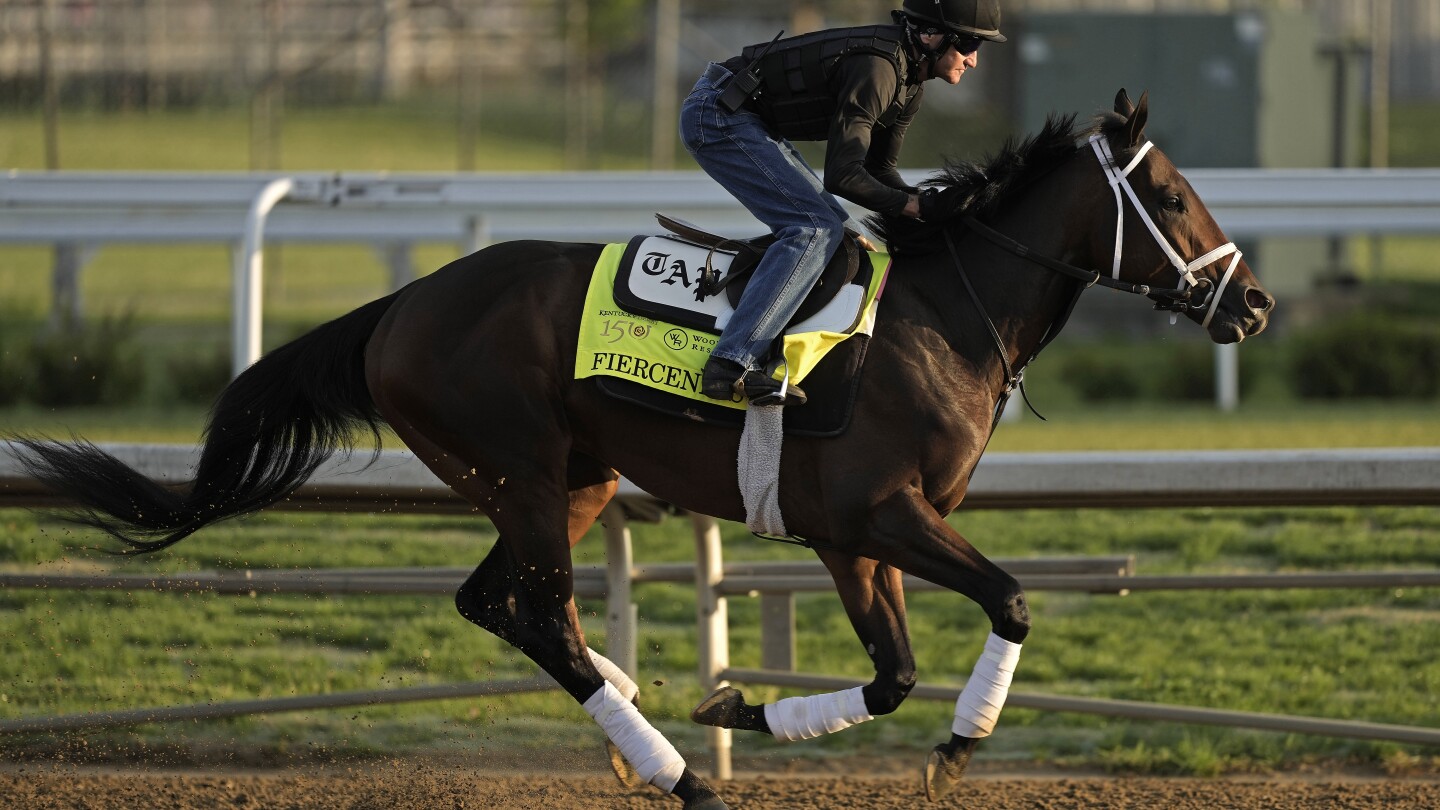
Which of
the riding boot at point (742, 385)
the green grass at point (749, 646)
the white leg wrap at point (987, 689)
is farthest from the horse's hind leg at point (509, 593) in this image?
the white leg wrap at point (987, 689)

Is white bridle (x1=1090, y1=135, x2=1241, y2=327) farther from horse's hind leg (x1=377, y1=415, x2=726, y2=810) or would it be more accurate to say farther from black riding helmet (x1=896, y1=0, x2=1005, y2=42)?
horse's hind leg (x1=377, y1=415, x2=726, y2=810)

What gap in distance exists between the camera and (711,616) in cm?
513

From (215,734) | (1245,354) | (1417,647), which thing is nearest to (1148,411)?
(1245,354)

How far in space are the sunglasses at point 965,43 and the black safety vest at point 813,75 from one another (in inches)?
4.7

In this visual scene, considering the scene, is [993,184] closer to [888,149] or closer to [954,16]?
[888,149]

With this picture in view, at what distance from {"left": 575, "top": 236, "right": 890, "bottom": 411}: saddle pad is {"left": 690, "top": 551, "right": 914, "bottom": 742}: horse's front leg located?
518 millimetres

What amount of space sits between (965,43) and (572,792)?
2.34 meters

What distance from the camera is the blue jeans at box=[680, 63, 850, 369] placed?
153 inches

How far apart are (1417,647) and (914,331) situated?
118 inches

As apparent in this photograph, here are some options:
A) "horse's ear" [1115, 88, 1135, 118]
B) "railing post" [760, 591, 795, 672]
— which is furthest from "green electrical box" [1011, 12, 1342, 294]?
"horse's ear" [1115, 88, 1135, 118]

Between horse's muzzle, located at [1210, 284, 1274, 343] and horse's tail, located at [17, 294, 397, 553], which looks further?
horse's tail, located at [17, 294, 397, 553]

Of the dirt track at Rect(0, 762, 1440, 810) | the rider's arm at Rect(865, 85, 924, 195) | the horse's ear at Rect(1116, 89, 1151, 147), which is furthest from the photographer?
the dirt track at Rect(0, 762, 1440, 810)

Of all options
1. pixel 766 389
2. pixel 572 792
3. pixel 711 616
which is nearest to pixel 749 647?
pixel 711 616

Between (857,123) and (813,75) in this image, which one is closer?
(857,123)
